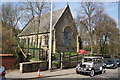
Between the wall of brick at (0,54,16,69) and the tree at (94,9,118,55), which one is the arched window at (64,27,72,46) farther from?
the wall of brick at (0,54,16,69)

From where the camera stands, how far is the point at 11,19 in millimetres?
30250

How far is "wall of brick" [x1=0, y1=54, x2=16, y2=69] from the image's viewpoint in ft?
48.8

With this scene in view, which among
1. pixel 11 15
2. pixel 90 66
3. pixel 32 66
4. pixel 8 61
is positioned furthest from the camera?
pixel 11 15

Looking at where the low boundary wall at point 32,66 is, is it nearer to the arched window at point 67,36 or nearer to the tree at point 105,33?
the arched window at point 67,36

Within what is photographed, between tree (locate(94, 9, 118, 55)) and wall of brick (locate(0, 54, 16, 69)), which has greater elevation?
tree (locate(94, 9, 118, 55))

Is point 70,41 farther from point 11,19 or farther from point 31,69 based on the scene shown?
point 31,69

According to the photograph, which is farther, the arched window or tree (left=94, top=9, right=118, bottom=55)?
the arched window

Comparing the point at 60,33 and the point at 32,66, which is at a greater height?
the point at 60,33

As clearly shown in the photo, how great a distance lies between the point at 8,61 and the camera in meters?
15.3

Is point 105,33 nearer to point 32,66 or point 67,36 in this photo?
point 67,36

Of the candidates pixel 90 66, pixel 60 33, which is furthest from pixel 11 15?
pixel 90 66

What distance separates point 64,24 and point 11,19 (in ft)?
44.0

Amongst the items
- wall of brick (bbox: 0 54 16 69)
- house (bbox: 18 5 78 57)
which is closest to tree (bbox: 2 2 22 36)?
house (bbox: 18 5 78 57)

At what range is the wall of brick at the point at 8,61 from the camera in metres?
14.9
